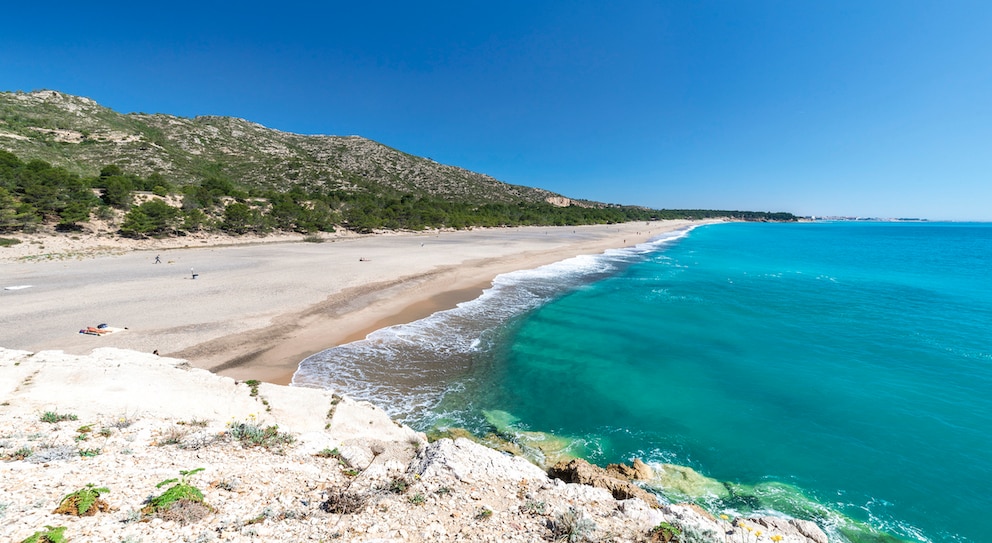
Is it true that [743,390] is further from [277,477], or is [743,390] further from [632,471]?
[277,477]

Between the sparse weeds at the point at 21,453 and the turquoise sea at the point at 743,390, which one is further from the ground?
the sparse weeds at the point at 21,453

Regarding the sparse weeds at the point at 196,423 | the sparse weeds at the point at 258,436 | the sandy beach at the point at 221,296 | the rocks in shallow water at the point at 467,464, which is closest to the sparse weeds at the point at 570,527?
the rocks in shallow water at the point at 467,464

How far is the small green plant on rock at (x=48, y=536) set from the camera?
3535mm

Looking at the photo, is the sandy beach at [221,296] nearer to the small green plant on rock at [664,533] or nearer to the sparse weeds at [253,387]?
the sparse weeds at [253,387]

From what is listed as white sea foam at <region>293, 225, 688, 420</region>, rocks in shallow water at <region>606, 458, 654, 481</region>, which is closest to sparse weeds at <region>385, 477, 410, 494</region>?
rocks in shallow water at <region>606, 458, 654, 481</region>

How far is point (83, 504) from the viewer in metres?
4.08

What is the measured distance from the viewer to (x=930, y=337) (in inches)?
683

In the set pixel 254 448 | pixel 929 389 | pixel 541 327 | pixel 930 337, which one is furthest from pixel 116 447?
pixel 930 337

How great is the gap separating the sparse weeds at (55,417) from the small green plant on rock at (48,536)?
380cm

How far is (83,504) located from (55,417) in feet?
11.9

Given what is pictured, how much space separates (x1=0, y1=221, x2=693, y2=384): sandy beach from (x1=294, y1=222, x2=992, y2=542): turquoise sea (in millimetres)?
2163

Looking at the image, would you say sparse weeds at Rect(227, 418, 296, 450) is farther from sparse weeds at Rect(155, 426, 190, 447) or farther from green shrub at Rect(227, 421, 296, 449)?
sparse weeds at Rect(155, 426, 190, 447)

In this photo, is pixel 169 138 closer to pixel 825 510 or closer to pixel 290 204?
pixel 290 204

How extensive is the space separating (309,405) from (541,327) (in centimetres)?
1184
